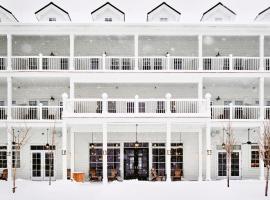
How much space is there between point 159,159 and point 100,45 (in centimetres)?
923

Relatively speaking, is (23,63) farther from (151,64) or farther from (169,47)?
(169,47)

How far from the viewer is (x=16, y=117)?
26.1 metres

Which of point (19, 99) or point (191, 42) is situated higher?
point (191, 42)

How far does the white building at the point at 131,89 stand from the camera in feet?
83.0

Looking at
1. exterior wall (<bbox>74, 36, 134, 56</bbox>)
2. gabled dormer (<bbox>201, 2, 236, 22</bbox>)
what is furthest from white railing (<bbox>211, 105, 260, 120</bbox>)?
exterior wall (<bbox>74, 36, 134, 56</bbox>)

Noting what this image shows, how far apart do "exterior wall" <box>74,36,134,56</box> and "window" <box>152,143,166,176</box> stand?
23.5 ft

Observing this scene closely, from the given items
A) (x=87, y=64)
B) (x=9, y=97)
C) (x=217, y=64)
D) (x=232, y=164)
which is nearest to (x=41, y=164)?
(x=9, y=97)

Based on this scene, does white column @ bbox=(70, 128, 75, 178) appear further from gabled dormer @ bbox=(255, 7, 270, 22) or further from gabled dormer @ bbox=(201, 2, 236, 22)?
gabled dormer @ bbox=(255, 7, 270, 22)

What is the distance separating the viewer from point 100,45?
1113 inches

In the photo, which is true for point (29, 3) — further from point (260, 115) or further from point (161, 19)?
point (260, 115)

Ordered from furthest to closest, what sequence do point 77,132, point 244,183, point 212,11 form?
point 212,11 → point 77,132 → point 244,183

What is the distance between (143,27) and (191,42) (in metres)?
4.56

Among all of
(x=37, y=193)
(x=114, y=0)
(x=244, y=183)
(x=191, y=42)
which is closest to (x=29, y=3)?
(x=114, y=0)

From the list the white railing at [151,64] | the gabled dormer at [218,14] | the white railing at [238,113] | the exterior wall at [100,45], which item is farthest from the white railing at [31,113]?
the gabled dormer at [218,14]
